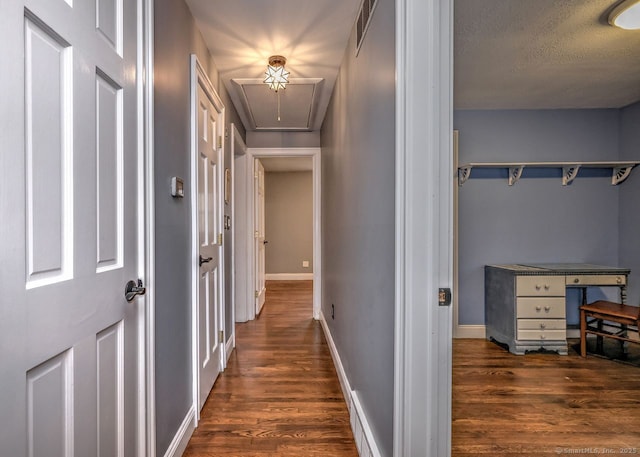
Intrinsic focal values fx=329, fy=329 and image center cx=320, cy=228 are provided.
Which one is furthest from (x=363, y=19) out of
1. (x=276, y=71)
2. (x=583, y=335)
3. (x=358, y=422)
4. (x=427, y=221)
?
(x=583, y=335)

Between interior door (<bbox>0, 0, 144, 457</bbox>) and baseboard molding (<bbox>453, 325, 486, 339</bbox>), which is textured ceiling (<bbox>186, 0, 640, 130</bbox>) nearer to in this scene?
interior door (<bbox>0, 0, 144, 457</bbox>)

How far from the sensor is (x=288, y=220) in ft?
22.9

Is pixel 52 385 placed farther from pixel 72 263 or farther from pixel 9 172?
pixel 9 172

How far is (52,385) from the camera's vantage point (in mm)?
784

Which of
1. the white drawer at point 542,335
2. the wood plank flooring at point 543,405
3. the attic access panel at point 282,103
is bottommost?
the wood plank flooring at point 543,405

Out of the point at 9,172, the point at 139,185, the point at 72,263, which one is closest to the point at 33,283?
the point at 72,263

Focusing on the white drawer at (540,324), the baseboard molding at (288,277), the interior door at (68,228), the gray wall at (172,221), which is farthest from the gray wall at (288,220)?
the interior door at (68,228)

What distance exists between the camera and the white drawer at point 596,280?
114 inches

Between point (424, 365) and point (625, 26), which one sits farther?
point (625, 26)

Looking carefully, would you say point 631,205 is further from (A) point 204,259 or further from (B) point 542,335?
(A) point 204,259

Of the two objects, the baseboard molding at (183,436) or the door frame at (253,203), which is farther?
the door frame at (253,203)

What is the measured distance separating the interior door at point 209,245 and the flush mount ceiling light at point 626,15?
2399 millimetres

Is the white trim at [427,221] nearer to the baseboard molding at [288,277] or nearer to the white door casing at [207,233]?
the white door casing at [207,233]

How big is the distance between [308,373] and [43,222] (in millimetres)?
2141
